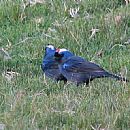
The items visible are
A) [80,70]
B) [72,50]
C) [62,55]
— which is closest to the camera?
[80,70]

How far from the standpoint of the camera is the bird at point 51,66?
8.54 metres

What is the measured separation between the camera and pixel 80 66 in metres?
8.31

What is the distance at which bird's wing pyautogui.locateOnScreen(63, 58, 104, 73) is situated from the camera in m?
8.17

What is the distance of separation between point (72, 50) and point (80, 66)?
1.50 m

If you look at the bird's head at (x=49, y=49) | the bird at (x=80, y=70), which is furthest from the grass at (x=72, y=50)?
the bird's head at (x=49, y=49)

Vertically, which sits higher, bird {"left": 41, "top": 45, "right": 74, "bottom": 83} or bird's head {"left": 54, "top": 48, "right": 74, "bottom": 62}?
bird's head {"left": 54, "top": 48, "right": 74, "bottom": 62}

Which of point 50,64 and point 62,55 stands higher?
point 62,55

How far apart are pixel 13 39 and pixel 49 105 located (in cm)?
349

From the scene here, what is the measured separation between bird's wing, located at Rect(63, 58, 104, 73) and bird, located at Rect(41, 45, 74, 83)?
0.16 meters

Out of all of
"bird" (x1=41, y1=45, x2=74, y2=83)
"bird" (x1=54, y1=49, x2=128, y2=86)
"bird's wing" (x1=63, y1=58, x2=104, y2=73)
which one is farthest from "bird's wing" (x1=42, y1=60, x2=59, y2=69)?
"bird's wing" (x1=63, y1=58, x2=104, y2=73)

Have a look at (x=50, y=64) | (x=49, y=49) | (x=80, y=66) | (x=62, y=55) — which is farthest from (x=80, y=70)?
(x=49, y=49)

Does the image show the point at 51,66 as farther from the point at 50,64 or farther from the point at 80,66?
the point at 80,66

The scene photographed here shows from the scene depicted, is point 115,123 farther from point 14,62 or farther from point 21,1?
point 21,1

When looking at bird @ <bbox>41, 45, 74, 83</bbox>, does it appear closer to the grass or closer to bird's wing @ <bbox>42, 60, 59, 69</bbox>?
bird's wing @ <bbox>42, 60, 59, 69</bbox>
